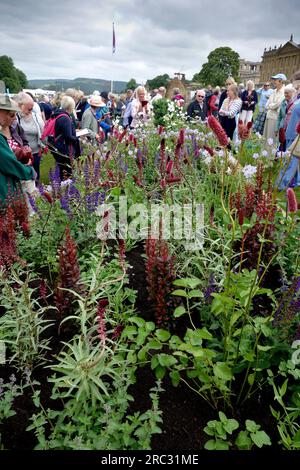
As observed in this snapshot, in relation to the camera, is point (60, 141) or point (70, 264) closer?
A: point (70, 264)

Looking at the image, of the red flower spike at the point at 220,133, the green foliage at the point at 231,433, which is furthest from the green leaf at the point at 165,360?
the red flower spike at the point at 220,133

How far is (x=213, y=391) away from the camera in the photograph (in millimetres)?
1870

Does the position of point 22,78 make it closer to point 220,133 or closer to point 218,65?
point 218,65

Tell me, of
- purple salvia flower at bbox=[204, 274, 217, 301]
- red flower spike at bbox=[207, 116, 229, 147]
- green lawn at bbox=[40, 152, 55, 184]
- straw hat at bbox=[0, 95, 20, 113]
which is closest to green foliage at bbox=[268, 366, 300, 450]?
purple salvia flower at bbox=[204, 274, 217, 301]

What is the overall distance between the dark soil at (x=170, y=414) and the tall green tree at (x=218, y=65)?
2974 inches

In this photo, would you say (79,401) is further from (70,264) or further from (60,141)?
(60,141)

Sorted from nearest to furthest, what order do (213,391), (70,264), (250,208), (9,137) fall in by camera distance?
1. (213,391)
2. (70,264)
3. (250,208)
4. (9,137)

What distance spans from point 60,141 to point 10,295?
4.79 meters

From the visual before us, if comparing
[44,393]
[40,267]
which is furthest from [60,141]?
[44,393]

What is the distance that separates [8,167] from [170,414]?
2861mm

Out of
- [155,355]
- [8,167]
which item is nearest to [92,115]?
[8,167]

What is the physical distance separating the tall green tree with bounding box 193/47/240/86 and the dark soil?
2974 inches

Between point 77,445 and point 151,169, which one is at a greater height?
point 151,169

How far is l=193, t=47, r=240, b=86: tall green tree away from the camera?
7119 centimetres
